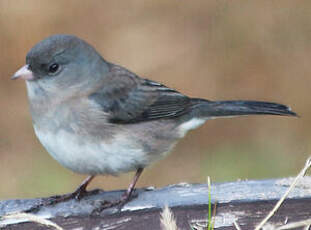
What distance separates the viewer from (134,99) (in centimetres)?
341

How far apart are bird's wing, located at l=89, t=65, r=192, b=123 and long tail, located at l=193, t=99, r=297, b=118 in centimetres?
7

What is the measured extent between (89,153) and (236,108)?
0.92 metres

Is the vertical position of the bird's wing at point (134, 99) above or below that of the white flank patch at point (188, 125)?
above

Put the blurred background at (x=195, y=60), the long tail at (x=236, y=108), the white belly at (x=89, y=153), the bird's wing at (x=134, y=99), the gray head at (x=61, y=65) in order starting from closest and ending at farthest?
1. the white belly at (x=89, y=153)
2. the gray head at (x=61, y=65)
3. the bird's wing at (x=134, y=99)
4. the long tail at (x=236, y=108)
5. the blurred background at (x=195, y=60)

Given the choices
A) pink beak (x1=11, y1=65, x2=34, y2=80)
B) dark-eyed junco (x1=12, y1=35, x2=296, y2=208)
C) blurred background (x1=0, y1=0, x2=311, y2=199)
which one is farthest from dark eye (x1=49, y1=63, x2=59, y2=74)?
blurred background (x1=0, y1=0, x2=311, y2=199)

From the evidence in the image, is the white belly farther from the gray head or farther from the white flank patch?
the white flank patch

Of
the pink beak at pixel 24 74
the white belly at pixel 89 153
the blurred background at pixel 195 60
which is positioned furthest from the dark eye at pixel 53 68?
the blurred background at pixel 195 60

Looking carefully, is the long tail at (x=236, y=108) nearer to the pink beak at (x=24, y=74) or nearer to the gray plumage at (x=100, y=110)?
the gray plumage at (x=100, y=110)

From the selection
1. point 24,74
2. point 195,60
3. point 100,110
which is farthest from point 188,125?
point 195,60

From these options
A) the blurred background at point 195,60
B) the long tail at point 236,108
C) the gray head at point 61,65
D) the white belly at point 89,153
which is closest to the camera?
the white belly at point 89,153

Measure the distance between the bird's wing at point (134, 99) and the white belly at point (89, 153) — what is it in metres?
0.20

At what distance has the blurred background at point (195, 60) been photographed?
546cm

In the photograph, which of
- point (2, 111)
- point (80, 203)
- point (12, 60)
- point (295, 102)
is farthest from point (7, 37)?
point (80, 203)

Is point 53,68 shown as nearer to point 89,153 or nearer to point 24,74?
point 24,74
